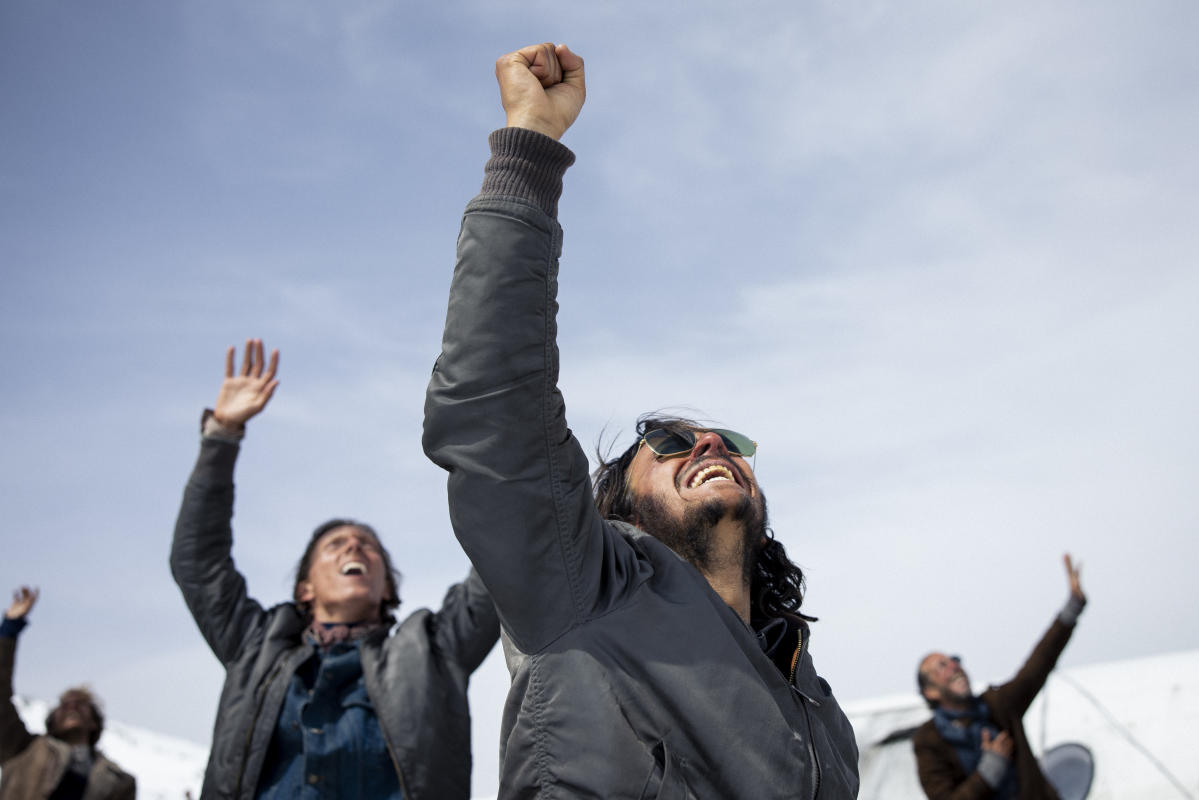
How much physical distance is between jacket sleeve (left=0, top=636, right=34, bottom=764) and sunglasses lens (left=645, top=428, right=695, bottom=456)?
492cm

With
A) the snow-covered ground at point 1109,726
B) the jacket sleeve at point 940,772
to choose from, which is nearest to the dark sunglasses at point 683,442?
the jacket sleeve at point 940,772

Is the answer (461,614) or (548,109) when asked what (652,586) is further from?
(461,614)

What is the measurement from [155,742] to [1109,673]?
2747 cm

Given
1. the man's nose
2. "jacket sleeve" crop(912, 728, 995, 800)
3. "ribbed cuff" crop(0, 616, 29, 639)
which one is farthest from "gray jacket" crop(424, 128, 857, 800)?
A: "ribbed cuff" crop(0, 616, 29, 639)

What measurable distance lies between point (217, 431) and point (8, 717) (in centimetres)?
300

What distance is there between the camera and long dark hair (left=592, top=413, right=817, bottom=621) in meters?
2.88

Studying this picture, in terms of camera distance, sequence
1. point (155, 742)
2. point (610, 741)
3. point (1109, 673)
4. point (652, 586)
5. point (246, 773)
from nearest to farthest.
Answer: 1. point (610, 741)
2. point (652, 586)
3. point (246, 773)
4. point (1109, 673)
5. point (155, 742)

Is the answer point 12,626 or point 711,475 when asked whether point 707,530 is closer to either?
point 711,475

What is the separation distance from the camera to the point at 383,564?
467 cm

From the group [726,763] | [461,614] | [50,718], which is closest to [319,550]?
[461,614]

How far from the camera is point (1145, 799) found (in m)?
9.40

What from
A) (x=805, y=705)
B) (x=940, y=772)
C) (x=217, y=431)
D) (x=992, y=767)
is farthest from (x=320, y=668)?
(x=992, y=767)

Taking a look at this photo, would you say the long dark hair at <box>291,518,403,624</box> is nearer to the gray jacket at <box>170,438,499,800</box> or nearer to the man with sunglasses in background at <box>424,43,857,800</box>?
the gray jacket at <box>170,438,499,800</box>

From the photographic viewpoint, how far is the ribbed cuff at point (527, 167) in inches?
66.4
